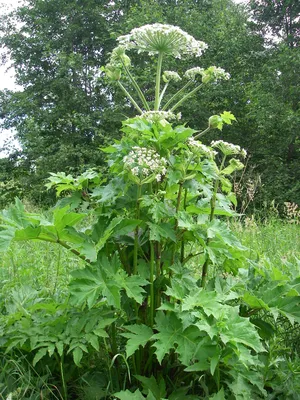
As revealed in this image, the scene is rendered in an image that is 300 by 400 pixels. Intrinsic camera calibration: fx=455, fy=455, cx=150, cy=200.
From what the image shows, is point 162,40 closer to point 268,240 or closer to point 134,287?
point 134,287

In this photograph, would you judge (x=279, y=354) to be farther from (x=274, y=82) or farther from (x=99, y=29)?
(x=99, y=29)

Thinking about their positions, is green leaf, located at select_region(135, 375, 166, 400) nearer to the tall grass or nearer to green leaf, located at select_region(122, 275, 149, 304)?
green leaf, located at select_region(122, 275, 149, 304)

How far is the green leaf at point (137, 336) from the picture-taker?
1.74 metres

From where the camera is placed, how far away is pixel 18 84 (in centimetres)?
1889

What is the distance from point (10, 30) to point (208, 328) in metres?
20.0

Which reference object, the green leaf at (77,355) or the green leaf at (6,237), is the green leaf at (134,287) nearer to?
the green leaf at (77,355)

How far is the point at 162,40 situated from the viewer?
208 centimetres

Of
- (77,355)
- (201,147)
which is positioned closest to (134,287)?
(77,355)

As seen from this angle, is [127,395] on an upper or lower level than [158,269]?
lower

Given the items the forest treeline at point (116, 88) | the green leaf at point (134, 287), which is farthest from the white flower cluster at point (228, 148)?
the forest treeline at point (116, 88)

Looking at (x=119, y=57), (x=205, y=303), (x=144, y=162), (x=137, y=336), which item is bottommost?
(x=137, y=336)

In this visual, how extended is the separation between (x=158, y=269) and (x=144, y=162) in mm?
529

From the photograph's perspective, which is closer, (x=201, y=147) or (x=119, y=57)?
(x=201, y=147)

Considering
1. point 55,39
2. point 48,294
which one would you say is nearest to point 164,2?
point 55,39
